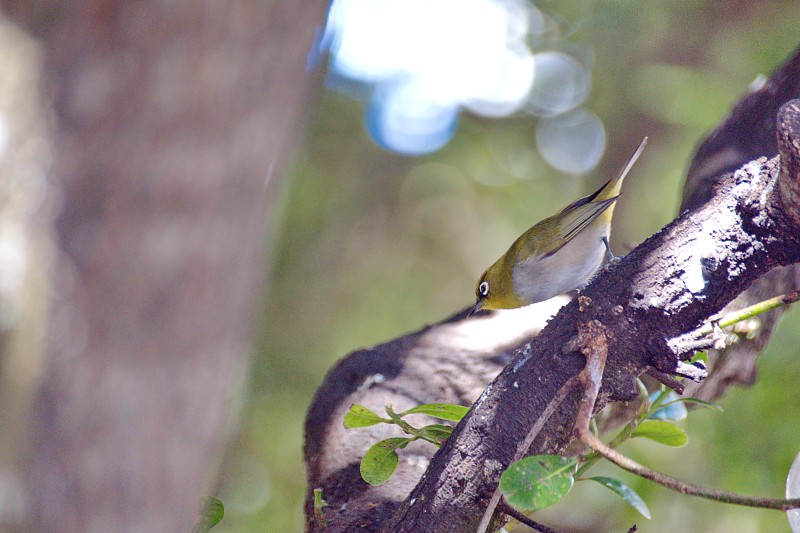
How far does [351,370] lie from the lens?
2797 mm

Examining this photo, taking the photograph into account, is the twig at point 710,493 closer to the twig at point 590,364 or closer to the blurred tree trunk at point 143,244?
the twig at point 590,364

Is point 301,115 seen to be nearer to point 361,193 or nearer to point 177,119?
point 177,119

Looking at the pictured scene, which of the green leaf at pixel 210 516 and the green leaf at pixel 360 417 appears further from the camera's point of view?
the green leaf at pixel 210 516

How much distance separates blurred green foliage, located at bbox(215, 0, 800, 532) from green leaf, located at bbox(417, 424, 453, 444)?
2.83m

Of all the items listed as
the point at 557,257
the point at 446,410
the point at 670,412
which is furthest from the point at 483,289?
the point at 446,410

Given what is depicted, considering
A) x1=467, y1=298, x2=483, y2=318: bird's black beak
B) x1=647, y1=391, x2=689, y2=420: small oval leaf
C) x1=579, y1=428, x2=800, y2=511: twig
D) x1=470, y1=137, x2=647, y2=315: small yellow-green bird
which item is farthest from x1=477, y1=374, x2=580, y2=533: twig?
x1=470, y1=137, x2=647, y2=315: small yellow-green bird

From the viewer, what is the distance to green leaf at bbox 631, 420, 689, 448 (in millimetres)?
2150

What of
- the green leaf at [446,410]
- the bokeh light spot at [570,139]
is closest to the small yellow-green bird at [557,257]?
the green leaf at [446,410]

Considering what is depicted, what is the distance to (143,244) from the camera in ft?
6.42

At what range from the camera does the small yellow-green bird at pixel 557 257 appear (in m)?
3.76

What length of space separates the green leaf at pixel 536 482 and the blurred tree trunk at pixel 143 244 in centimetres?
90

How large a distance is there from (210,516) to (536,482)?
1130 mm

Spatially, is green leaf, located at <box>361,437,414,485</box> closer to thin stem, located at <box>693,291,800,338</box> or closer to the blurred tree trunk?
the blurred tree trunk

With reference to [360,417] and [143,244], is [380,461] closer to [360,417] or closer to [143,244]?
[360,417]
